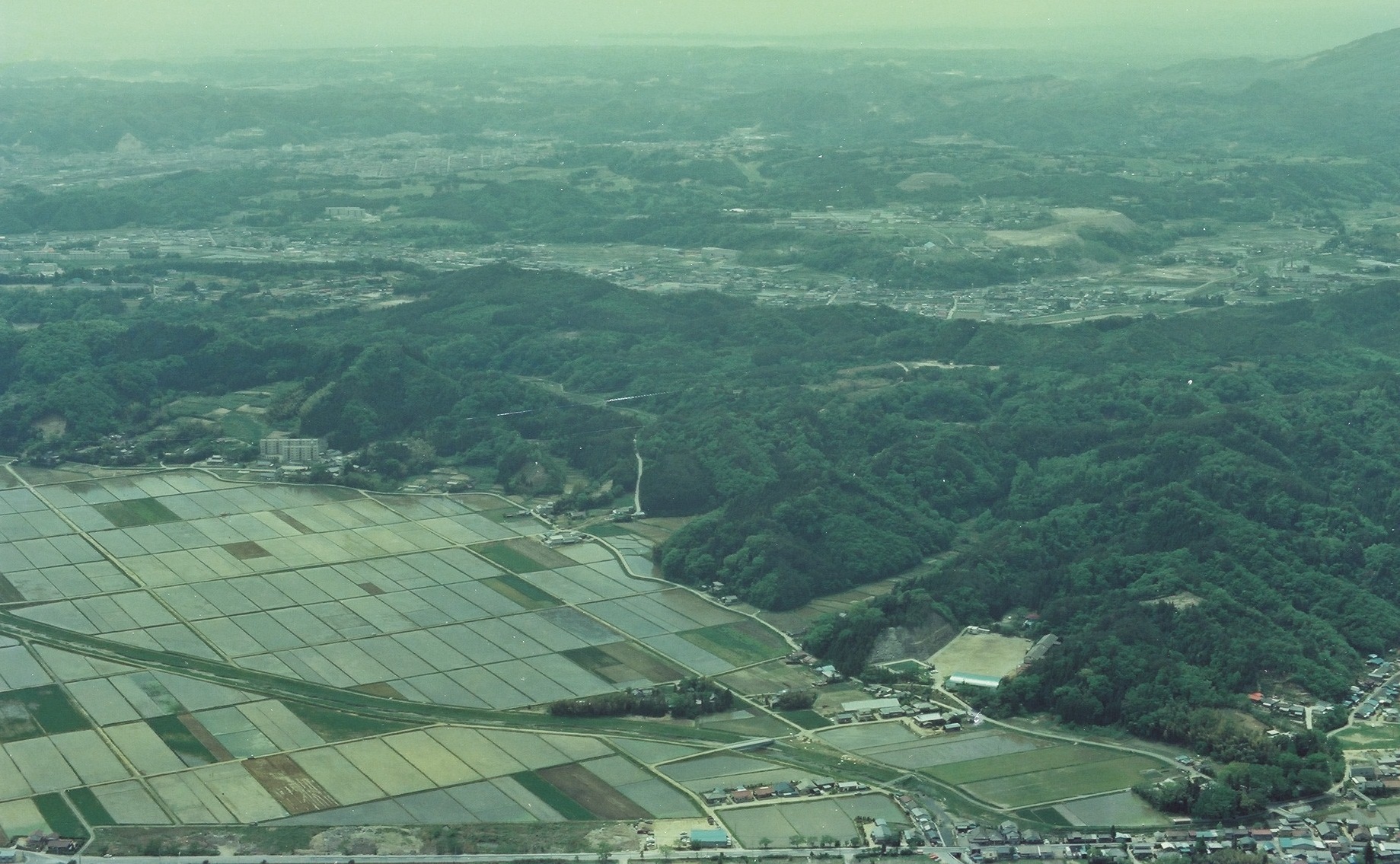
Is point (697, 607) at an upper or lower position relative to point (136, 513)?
lower

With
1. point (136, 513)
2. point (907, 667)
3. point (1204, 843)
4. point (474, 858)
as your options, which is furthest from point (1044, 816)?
point (136, 513)

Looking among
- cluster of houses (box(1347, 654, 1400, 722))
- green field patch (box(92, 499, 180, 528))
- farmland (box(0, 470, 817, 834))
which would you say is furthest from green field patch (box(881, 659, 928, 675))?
green field patch (box(92, 499, 180, 528))

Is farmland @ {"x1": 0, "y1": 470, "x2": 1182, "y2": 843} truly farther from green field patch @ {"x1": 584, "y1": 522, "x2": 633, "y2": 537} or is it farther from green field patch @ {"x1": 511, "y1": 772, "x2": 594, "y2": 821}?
green field patch @ {"x1": 584, "y1": 522, "x2": 633, "y2": 537}

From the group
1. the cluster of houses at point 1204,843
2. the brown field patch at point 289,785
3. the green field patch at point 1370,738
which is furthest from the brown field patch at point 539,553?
the green field patch at point 1370,738

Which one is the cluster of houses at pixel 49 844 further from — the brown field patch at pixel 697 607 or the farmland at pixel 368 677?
the brown field patch at pixel 697 607

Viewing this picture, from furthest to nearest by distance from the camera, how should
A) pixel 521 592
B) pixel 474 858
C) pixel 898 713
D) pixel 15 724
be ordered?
pixel 521 592
pixel 898 713
pixel 15 724
pixel 474 858

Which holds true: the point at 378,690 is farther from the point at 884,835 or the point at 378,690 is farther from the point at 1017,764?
the point at 1017,764
